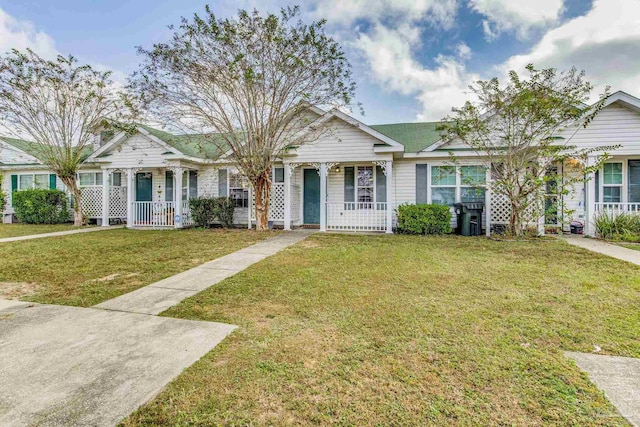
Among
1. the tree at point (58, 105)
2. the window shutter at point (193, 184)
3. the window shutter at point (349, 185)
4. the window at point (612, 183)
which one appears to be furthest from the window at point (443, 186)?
the tree at point (58, 105)

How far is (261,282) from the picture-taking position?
5340 millimetres

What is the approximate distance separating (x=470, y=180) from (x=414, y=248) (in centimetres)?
447

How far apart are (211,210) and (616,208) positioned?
624 inches

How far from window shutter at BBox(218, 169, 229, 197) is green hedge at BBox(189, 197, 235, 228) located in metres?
1.01

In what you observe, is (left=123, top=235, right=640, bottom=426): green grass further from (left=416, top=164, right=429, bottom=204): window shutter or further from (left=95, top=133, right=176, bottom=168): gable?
(left=95, top=133, right=176, bottom=168): gable

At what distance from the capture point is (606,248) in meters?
8.66

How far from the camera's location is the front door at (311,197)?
46.8ft

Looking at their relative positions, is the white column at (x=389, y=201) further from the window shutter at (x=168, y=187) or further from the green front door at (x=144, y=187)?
the green front door at (x=144, y=187)

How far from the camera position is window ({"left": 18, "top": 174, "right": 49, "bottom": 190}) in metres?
17.7

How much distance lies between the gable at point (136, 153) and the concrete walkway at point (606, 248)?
52.4 ft

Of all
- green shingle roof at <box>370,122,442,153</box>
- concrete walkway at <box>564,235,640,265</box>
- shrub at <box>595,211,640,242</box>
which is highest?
green shingle roof at <box>370,122,442,153</box>

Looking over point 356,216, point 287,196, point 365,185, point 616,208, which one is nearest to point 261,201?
point 287,196

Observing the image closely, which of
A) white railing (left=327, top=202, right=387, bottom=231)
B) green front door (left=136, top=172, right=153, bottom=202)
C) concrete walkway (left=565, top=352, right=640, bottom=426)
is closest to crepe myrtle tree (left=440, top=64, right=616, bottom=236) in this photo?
white railing (left=327, top=202, right=387, bottom=231)

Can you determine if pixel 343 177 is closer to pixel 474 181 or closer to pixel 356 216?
pixel 356 216
